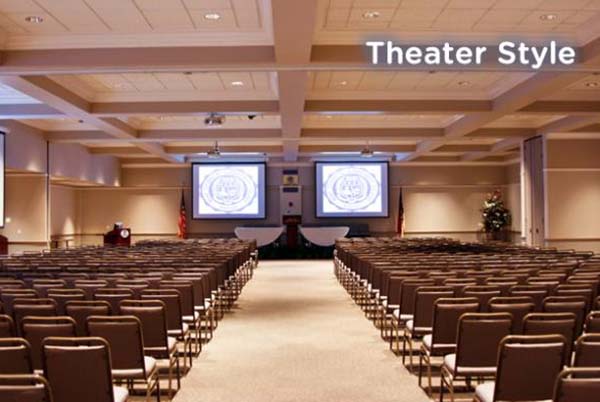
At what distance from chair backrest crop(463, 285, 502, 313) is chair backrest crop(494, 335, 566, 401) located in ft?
6.32

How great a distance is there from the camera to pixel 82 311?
17.7ft

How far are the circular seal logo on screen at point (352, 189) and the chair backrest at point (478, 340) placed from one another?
20124 mm

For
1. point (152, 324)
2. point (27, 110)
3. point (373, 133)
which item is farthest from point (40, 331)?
point (373, 133)

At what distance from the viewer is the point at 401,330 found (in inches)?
336

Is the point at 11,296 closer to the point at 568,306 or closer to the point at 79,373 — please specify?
the point at 79,373

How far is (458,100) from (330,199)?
1184 centimetres

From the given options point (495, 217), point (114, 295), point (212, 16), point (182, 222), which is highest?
point (212, 16)

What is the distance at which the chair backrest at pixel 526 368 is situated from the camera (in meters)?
3.82

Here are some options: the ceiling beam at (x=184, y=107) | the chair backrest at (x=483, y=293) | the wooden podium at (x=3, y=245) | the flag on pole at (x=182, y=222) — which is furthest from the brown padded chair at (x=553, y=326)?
the flag on pole at (x=182, y=222)

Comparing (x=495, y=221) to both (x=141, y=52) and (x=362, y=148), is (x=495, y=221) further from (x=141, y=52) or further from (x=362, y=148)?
(x=141, y=52)

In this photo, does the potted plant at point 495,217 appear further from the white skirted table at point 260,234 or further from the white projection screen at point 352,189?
the white skirted table at point 260,234

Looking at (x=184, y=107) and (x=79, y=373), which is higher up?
(x=184, y=107)

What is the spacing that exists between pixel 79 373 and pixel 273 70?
6.43 meters

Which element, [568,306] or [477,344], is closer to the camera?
[477,344]
